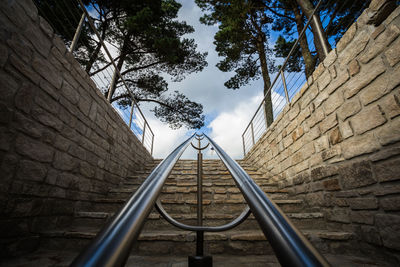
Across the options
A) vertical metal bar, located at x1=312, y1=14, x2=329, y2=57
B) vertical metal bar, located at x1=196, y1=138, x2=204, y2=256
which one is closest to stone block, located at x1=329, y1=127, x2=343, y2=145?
vertical metal bar, located at x1=312, y1=14, x2=329, y2=57

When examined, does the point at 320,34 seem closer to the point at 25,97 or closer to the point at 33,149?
the point at 25,97

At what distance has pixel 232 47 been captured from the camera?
8773mm

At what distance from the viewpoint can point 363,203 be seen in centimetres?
163

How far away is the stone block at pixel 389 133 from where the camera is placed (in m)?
1.37

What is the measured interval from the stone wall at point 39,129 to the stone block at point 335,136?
3015mm

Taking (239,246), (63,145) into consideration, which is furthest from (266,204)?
→ (63,145)

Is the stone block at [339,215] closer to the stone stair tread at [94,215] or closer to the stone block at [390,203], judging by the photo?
the stone block at [390,203]

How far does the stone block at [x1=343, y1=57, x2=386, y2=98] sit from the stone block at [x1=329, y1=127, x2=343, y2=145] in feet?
1.24

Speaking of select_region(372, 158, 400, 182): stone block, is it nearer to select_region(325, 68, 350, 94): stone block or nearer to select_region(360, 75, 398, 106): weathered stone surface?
select_region(360, 75, 398, 106): weathered stone surface

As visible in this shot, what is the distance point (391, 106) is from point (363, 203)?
0.88 meters

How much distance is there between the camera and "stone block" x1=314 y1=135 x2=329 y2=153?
2.11 m

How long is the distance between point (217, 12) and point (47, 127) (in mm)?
9002

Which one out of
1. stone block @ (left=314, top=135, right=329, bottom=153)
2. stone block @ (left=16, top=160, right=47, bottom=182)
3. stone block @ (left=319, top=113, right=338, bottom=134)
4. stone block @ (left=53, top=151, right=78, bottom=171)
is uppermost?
stone block @ (left=319, top=113, right=338, bottom=134)

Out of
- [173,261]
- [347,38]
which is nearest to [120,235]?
[173,261]
